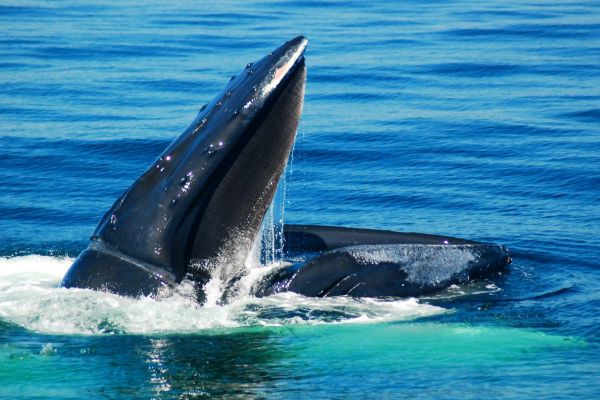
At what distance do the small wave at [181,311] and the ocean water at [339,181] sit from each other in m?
0.02

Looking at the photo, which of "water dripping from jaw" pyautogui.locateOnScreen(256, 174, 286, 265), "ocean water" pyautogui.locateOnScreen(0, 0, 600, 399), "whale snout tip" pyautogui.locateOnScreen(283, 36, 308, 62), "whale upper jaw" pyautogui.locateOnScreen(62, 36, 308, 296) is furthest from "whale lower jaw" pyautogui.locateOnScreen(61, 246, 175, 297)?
"whale snout tip" pyautogui.locateOnScreen(283, 36, 308, 62)

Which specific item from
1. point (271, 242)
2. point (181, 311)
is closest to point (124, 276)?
point (181, 311)

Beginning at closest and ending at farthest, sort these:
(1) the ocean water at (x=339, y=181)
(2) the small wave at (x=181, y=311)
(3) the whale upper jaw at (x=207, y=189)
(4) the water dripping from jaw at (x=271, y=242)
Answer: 1. (1) the ocean water at (x=339, y=181)
2. (3) the whale upper jaw at (x=207, y=189)
3. (2) the small wave at (x=181, y=311)
4. (4) the water dripping from jaw at (x=271, y=242)

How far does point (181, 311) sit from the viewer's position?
35.4ft

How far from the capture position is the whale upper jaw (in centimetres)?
1041

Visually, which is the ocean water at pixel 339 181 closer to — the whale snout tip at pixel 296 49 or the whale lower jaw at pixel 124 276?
the whale lower jaw at pixel 124 276

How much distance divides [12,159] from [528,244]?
9.47m

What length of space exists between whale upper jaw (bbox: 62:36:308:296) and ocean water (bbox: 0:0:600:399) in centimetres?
30

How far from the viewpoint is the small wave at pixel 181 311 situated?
421 inches

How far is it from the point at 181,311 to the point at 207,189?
1.15 meters

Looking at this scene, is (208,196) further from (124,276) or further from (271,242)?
(271,242)

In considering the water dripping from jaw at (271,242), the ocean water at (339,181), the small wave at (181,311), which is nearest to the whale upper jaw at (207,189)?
the small wave at (181,311)

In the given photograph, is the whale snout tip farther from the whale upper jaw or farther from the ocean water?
the ocean water

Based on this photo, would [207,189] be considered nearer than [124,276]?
Yes
